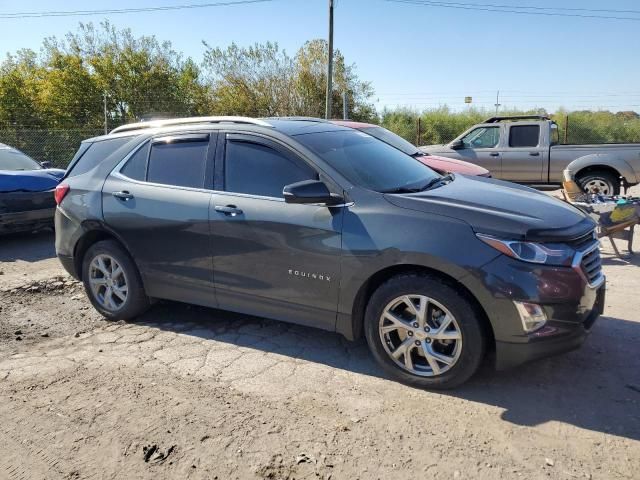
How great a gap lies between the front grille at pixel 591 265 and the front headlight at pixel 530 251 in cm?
19

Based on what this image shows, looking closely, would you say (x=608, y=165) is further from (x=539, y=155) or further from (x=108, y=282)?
(x=108, y=282)

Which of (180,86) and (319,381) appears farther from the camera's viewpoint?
(180,86)

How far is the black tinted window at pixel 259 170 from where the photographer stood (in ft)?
12.9

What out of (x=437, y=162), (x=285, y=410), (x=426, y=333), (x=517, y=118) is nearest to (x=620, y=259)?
(x=437, y=162)

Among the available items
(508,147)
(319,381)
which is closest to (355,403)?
(319,381)

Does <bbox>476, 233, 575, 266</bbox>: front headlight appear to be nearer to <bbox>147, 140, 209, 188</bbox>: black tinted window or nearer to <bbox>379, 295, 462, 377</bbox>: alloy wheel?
<bbox>379, 295, 462, 377</bbox>: alloy wheel

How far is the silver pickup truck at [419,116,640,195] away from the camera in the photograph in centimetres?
1030

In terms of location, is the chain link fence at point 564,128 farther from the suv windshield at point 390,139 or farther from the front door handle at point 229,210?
the front door handle at point 229,210

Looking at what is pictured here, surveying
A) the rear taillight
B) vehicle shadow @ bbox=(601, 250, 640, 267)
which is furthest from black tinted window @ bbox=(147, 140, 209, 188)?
vehicle shadow @ bbox=(601, 250, 640, 267)

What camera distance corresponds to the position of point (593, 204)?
6.88m

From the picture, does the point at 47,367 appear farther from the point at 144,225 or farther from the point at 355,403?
the point at 355,403

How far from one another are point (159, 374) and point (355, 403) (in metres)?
1.47

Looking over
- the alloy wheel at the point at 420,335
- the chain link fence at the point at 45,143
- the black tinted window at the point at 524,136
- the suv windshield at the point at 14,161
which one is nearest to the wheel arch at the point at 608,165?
the black tinted window at the point at 524,136

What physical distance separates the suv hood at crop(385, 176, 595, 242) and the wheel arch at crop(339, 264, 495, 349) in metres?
0.37
